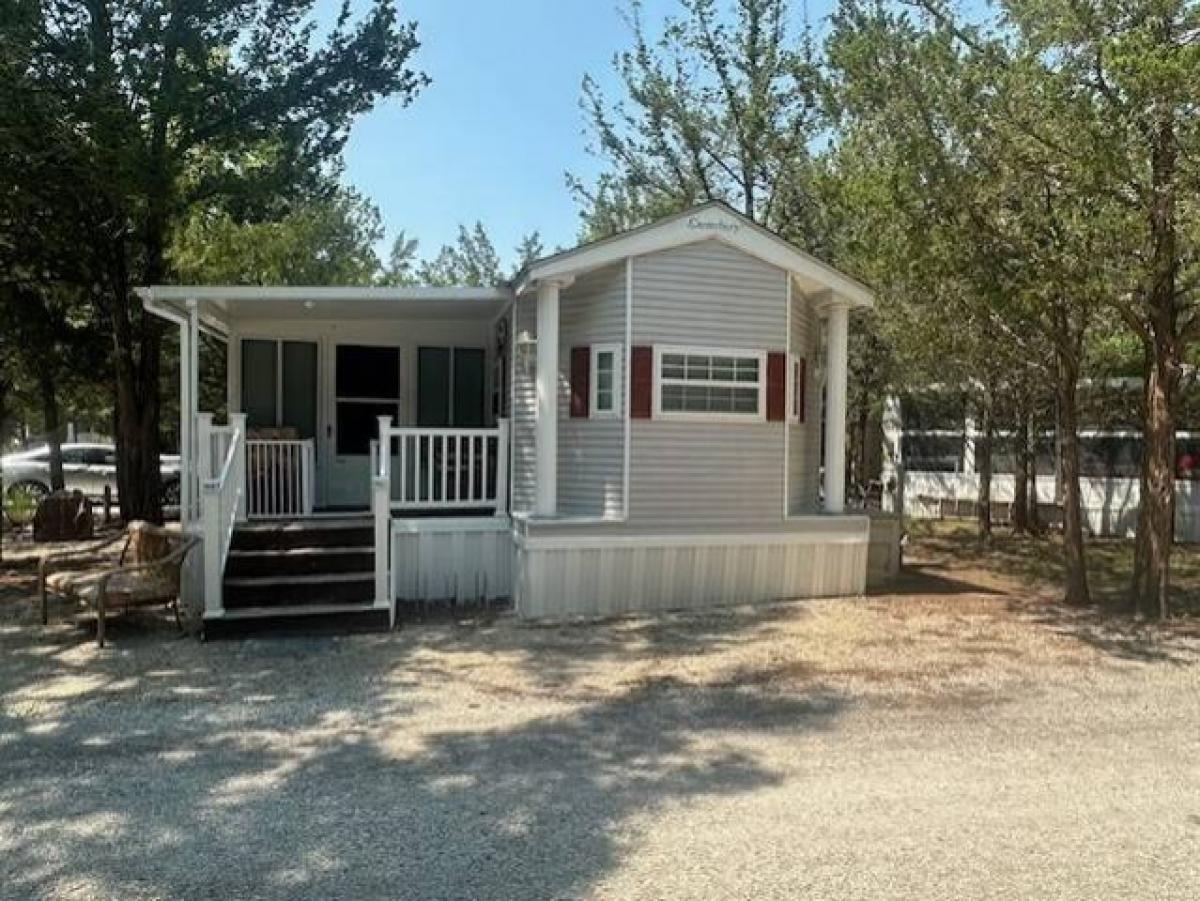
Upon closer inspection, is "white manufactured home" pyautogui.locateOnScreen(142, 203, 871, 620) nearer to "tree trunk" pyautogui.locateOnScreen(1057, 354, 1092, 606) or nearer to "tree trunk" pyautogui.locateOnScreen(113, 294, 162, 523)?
"tree trunk" pyautogui.locateOnScreen(1057, 354, 1092, 606)

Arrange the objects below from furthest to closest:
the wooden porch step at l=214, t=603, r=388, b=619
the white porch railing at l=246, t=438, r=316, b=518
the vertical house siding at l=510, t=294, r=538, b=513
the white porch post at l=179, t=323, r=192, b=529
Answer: the white porch railing at l=246, t=438, r=316, b=518 → the vertical house siding at l=510, t=294, r=538, b=513 → the white porch post at l=179, t=323, r=192, b=529 → the wooden porch step at l=214, t=603, r=388, b=619

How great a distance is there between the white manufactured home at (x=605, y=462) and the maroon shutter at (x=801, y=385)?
0.25 m

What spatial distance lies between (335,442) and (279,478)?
57.9 inches

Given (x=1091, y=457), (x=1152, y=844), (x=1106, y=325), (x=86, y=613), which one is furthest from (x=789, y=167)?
(x=1152, y=844)

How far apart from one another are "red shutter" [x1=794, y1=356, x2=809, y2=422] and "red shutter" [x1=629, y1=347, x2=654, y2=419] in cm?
209

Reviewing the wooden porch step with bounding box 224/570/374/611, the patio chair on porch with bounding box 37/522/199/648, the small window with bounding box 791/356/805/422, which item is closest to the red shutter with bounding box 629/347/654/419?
the small window with bounding box 791/356/805/422

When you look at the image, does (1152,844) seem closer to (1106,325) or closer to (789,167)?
(1106,325)

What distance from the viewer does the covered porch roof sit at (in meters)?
8.72

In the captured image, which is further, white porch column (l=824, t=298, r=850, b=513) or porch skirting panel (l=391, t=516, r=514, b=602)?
white porch column (l=824, t=298, r=850, b=513)

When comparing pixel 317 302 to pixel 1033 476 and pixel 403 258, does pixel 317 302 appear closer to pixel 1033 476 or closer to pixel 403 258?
pixel 1033 476

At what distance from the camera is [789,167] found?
15203 millimetres

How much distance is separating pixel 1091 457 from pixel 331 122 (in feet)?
47.9

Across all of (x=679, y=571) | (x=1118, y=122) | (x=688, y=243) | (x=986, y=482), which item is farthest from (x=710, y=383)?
(x=986, y=482)

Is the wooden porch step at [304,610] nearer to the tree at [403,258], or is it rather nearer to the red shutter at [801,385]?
the red shutter at [801,385]
